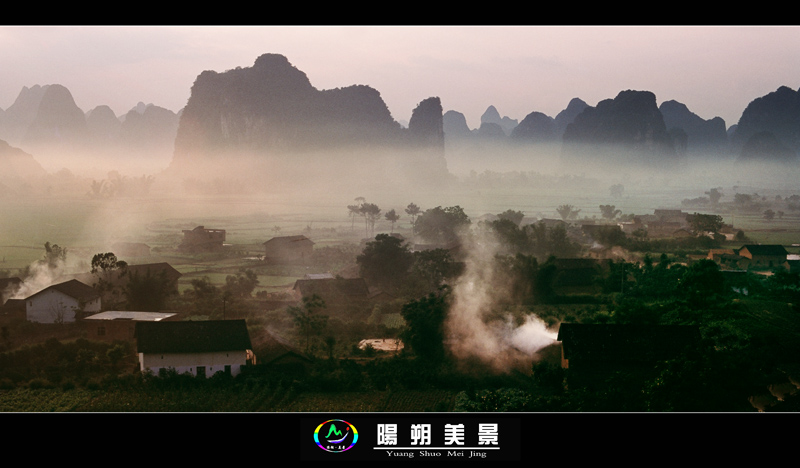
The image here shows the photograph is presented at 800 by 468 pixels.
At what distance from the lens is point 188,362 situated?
20.1 ft

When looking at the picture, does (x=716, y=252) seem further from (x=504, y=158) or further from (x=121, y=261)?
(x=121, y=261)

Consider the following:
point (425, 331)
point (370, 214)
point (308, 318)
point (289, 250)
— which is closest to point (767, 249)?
point (425, 331)

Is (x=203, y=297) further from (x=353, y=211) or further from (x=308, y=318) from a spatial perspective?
(x=353, y=211)

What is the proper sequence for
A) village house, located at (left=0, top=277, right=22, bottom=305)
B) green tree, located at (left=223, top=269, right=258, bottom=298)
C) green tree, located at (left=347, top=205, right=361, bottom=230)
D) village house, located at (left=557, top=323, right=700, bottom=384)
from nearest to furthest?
village house, located at (left=557, top=323, right=700, bottom=384) → village house, located at (left=0, top=277, right=22, bottom=305) → green tree, located at (left=223, top=269, right=258, bottom=298) → green tree, located at (left=347, top=205, right=361, bottom=230)

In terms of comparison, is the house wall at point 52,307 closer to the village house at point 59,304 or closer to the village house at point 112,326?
the village house at point 59,304

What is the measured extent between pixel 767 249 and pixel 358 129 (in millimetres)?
7337

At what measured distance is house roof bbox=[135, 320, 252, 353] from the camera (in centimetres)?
616

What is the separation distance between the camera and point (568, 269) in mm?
8797

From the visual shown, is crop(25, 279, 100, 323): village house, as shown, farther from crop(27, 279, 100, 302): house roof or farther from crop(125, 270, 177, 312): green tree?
crop(125, 270, 177, 312): green tree

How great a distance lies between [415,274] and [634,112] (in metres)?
5.47

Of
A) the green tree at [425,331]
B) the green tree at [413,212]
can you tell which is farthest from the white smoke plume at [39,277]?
the green tree at [413,212]

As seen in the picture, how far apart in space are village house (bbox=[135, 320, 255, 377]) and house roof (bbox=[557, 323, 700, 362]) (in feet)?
11.1
